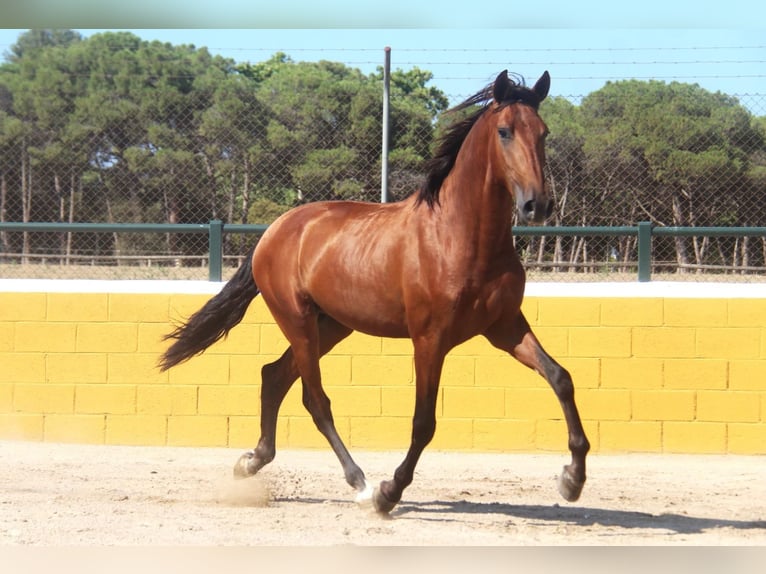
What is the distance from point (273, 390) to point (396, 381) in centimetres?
132

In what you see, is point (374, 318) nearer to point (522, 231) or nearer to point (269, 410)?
point (269, 410)

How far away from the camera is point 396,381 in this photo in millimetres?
7199

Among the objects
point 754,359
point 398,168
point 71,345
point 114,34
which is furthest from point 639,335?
point 114,34

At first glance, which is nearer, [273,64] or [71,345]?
[71,345]

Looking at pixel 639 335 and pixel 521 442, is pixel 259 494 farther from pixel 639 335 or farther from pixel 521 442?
pixel 639 335

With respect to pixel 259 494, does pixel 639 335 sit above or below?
above

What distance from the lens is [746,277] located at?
7.22m

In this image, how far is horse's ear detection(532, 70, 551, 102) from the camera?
4.85m

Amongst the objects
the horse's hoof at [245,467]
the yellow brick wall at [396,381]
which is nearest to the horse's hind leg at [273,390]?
the horse's hoof at [245,467]

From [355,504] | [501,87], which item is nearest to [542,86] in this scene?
[501,87]

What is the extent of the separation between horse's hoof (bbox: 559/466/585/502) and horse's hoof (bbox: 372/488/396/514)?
814 mm

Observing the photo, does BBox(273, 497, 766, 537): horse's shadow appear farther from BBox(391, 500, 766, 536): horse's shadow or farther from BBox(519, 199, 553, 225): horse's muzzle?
BBox(519, 199, 553, 225): horse's muzzle

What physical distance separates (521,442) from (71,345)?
313cm

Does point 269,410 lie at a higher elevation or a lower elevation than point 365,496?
higher
